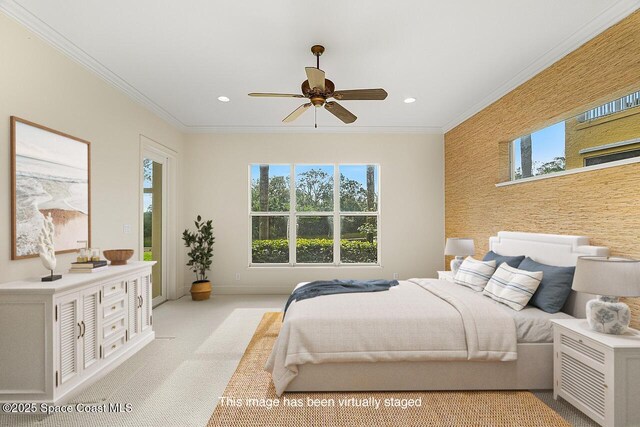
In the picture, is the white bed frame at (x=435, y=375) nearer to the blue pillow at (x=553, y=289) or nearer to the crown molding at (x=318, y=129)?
the blue pillow at (x=553, y=289)

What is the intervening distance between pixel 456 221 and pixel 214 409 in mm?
4234

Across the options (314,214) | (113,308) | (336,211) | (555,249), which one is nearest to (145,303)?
(113,308)

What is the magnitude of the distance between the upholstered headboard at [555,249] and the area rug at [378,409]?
86cm

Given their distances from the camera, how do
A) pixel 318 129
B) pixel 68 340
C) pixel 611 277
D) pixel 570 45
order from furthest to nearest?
pixel 318 129
pixel 570 45
pixel 68 340
pixel 611 277

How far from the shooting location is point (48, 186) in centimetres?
265

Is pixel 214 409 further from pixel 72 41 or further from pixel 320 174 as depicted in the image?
pixel 320 174

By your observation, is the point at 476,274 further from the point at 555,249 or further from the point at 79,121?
the point at 79,121

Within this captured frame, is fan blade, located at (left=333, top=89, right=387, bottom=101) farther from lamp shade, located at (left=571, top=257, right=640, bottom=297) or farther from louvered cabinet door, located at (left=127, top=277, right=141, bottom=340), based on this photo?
louvered cabinet door, located at (left=127, top=277, right=141, bottom=340)

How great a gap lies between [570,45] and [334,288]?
3073 mm

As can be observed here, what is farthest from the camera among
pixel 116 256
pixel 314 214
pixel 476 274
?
pixel 314 214

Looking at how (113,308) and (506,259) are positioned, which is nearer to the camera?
(113,308)

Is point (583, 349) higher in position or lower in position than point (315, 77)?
lower

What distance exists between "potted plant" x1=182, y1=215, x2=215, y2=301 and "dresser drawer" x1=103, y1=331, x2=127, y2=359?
6.77 feet

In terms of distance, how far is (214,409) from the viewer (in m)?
2.20
